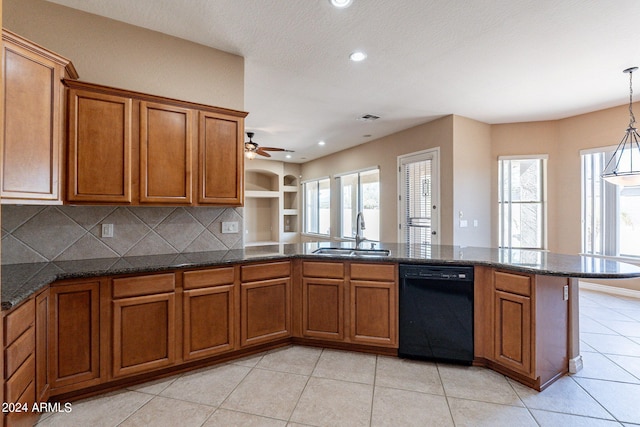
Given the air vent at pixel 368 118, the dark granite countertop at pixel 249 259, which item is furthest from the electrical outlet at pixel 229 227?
the air vent at pixel 368 118

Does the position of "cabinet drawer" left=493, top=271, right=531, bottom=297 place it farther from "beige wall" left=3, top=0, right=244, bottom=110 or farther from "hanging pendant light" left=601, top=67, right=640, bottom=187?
"hanging pendant light" left=601, top=67, right=640, bottom=187

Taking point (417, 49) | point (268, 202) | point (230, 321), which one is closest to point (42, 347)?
point (230, 321)

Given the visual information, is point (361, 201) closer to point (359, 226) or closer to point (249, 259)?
point (359, 226)

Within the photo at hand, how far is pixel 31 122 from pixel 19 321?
121 cm

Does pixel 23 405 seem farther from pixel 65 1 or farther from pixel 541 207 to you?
pixel 541 207

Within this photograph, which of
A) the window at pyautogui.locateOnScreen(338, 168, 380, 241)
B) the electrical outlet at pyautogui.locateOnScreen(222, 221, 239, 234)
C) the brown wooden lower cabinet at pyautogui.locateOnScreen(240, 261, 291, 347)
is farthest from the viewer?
the window at pyautogui.locateOnScreen(338, 168, 380, 241)

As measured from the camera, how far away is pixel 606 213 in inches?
183

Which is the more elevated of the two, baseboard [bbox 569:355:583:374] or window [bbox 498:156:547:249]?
window [bbox 498:156:547:249]

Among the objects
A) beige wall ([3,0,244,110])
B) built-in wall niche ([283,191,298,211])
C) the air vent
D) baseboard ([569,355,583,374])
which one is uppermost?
the air vent

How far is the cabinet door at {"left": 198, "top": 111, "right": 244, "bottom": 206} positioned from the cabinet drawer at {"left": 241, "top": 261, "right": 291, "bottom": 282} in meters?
0.63

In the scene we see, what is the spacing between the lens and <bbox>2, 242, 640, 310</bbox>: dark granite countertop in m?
1.87

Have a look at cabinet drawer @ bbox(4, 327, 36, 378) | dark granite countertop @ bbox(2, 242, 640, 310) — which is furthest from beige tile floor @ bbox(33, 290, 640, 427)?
dark granite countertop @ bbox(2, 242, 640, 310)

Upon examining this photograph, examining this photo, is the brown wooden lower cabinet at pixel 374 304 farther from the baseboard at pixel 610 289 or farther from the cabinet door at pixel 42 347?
the baseboard at pixel 610 289

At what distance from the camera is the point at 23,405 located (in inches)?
64.0
